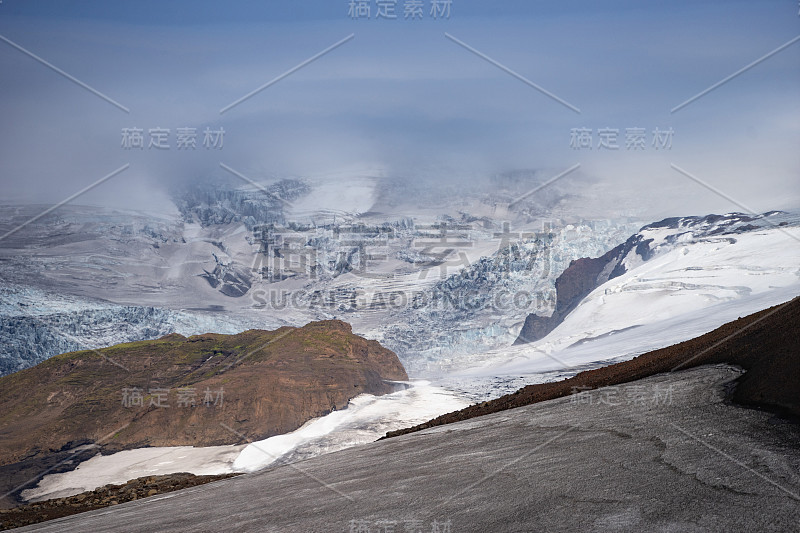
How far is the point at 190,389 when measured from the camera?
108250 mm

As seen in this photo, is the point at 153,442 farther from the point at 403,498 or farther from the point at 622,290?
the point at 622,290

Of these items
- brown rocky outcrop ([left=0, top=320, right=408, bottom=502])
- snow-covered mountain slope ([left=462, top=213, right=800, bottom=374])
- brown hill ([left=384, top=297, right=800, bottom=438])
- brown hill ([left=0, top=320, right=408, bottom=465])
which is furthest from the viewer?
snow-covered mountain slope ([left=462, top=213, right=800, bottom=374])

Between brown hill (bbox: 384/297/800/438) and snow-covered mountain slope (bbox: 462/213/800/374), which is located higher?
snow-covered mountain slope (bbox: 462/213/800/374)

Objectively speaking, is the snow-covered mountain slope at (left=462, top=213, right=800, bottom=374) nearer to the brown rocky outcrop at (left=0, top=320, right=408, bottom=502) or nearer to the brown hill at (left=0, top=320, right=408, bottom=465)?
the brown hill at (left=0, top=320, right=408, bottom=465)

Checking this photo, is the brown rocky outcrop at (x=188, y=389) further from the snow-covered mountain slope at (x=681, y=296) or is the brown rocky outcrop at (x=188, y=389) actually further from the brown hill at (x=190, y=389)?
the snow-covered mountain slope at (x=681, y=296)

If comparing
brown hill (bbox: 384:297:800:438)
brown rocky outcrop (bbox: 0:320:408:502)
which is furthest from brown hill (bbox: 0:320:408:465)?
brown hill (bbox: 384:297:800:438)

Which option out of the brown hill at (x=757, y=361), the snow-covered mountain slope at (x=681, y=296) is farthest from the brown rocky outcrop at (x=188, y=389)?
the brown hill at (x=757, y=361)

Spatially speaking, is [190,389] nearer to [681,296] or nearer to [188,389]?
[188,389]

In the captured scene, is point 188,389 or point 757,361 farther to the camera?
point 188,389

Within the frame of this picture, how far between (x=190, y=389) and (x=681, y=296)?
115m

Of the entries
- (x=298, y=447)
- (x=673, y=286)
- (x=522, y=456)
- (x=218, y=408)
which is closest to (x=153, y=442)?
(x=218, y=408)

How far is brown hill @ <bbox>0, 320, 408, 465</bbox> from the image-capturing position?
101 metres

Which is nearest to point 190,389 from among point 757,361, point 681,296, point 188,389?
point 188,389

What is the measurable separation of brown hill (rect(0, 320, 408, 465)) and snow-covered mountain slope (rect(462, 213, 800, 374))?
48.8 m
